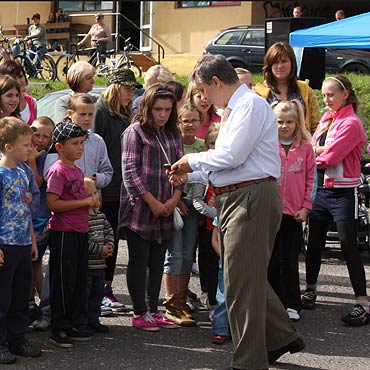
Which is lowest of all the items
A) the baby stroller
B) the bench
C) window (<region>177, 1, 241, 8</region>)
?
the baby stroller

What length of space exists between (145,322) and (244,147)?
201 cm

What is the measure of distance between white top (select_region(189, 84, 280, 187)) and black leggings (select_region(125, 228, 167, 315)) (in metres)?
1.40

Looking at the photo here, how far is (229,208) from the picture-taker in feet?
17.8

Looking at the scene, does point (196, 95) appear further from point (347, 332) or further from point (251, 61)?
point (251, 61)

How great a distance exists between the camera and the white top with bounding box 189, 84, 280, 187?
17.4ft

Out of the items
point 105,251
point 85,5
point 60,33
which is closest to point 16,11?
point 85,5

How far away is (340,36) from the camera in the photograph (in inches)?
434

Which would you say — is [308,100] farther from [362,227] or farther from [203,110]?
[362,227]

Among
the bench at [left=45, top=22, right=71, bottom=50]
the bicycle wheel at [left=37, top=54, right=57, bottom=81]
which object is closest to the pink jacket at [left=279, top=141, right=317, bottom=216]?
the bicycle wheel at [left=37, top=54, right=57, bottom=81]

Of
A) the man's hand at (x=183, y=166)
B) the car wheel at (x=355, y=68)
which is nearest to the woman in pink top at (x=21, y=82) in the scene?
the man's hand at (x=183, y=166)

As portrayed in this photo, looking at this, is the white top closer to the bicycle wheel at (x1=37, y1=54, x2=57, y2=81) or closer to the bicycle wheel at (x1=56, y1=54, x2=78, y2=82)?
the bicycle wheel at (x1=37, y1=54, x2=57, y2=81)

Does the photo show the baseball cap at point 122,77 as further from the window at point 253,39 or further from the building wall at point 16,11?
the building wall at point 16,11

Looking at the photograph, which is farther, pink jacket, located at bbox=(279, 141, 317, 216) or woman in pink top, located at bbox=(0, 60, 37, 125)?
woman in pink top, located at bbox=(0, 60, 37, 125)

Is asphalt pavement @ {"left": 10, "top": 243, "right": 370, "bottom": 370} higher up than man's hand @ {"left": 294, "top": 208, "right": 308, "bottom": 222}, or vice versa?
man's hand @ {"left": 294, "top": 208, "right": 308, "bottom": 222}
